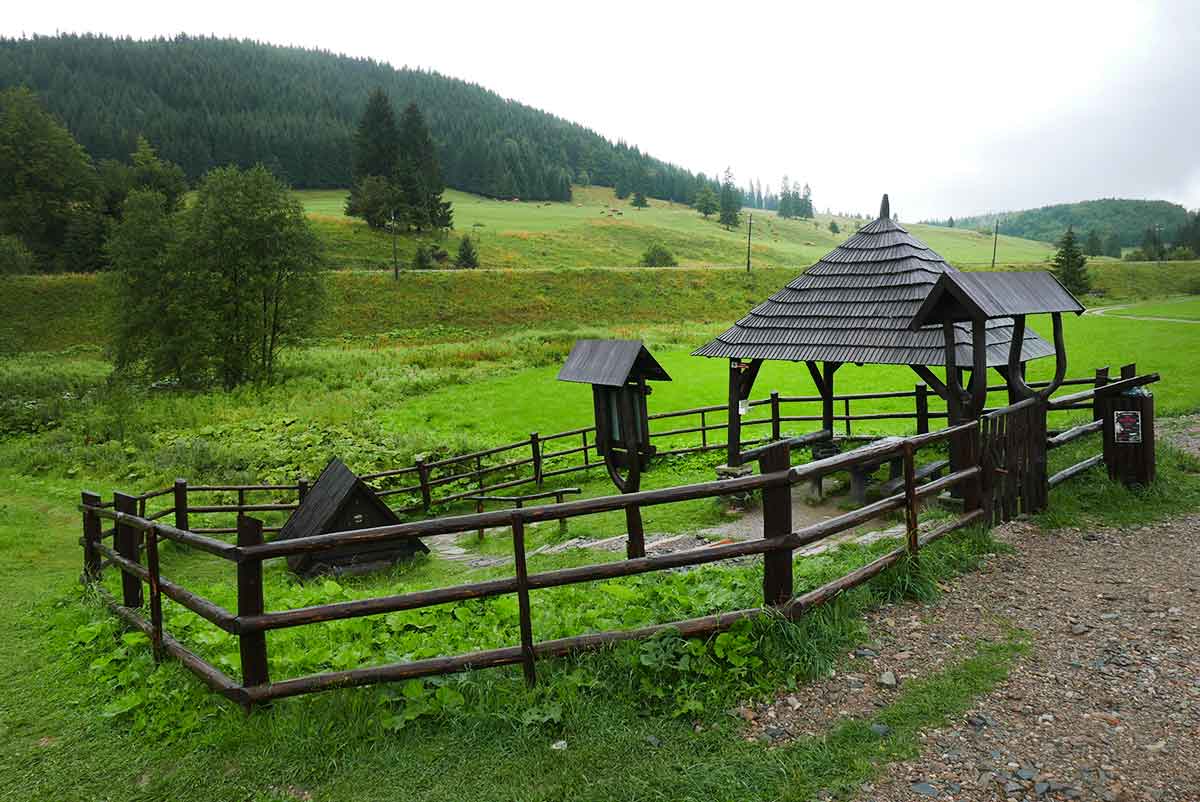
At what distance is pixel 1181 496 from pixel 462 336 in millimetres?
40671

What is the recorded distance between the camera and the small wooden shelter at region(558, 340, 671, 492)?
983 centimetres

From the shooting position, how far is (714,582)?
19.2 ft

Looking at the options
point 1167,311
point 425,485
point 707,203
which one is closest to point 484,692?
point 425,485

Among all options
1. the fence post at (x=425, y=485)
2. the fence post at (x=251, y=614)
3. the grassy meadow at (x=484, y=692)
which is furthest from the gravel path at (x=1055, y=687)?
the fence post at (x=425, y=485)

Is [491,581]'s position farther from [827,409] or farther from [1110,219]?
[1110,219]

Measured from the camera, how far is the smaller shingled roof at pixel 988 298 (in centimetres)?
770

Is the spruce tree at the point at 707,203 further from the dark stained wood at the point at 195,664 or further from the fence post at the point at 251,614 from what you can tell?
the fence post at the point at 251,614

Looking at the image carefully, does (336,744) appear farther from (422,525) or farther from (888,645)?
(888,645)

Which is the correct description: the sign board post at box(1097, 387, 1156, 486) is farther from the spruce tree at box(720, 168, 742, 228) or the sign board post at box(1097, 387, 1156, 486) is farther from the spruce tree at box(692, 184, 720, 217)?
the spruce tree at box(692, 184, 720, 217)

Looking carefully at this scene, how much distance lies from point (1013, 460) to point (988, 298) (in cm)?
172

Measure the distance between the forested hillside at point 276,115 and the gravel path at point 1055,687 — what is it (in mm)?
115910

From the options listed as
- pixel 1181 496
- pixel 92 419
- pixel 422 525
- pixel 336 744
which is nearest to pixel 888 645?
pixel 422 525

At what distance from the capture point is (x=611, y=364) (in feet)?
33.0

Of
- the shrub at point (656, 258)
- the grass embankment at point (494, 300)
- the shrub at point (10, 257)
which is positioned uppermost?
the shrub at point (656, 258)
